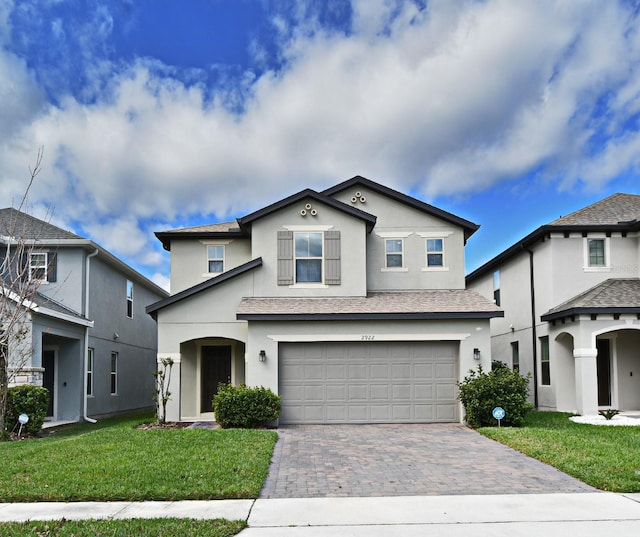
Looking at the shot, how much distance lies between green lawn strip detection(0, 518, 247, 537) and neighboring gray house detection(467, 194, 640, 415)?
13.3m

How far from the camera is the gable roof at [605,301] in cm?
1742

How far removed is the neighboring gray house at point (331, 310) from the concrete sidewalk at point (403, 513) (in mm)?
8425

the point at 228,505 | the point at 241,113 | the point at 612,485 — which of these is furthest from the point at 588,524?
the point at 241,113

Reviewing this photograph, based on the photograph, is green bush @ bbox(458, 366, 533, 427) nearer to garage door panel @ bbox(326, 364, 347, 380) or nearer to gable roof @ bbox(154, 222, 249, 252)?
garage door panel @ bbox(326, 364, 347, 380)

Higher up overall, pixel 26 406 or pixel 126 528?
pixel 26 406

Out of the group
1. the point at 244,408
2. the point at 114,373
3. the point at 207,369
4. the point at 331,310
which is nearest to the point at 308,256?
the point at 331,310

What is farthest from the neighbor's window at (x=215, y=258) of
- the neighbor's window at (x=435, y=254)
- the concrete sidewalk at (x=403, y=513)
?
the concrete sidewalk at (x=403, y=513)

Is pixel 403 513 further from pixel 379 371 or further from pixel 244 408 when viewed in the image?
pixel 379 371

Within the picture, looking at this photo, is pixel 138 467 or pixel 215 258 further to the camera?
pixel 215 258

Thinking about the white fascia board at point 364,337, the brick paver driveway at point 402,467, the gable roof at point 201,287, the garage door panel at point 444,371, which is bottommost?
the brick paver driveway at point 402,467

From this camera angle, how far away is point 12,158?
49.1 ft

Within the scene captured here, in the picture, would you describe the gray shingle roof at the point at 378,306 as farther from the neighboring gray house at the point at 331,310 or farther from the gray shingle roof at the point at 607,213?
the gray shingle roof at the point at 607,213

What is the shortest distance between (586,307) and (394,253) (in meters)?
5.67

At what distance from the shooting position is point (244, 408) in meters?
15.6
